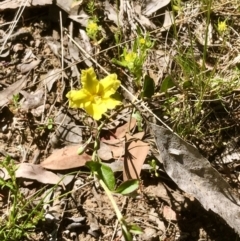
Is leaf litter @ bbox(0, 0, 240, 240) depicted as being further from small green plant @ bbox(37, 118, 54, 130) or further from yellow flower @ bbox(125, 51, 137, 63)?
yellow flower @ bbox(125, 51, 137, 63)

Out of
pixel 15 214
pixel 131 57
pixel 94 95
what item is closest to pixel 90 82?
pixel 94 95

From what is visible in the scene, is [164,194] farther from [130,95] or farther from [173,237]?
[130,95]

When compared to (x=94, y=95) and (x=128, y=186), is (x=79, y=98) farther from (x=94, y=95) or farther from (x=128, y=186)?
(x=128, y=186)

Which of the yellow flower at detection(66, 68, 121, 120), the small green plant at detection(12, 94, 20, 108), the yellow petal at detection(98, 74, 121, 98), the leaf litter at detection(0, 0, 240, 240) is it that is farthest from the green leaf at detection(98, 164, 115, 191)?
the small green plant at detection(12, 94, 20, 108)

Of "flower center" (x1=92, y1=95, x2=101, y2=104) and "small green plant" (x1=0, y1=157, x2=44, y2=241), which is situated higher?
"flower center" (x1=92, y1=95, x2=101, y2=104)

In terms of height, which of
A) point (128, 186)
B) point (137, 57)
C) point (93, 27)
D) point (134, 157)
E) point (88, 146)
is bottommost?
point (128, 186)

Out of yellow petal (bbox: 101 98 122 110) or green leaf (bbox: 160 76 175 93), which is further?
green leaf (bbox: 160 76 175 93)

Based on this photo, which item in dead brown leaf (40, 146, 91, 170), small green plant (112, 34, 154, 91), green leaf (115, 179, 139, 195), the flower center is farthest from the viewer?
dead brown leaf (40, 146, 91, 170)
